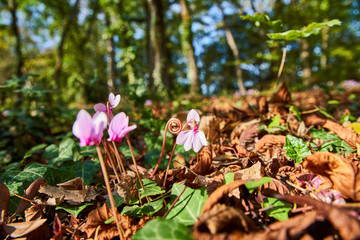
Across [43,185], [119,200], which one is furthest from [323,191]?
[43,185]

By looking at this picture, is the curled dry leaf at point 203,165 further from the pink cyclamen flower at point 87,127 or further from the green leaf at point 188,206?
the pink cyclamen flower at point 87,127

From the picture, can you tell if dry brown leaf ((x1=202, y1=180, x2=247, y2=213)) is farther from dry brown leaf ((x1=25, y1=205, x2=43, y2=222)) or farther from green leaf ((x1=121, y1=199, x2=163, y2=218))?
dry brown leaf ((x1=25, y1=205, x2=43, y2=222))

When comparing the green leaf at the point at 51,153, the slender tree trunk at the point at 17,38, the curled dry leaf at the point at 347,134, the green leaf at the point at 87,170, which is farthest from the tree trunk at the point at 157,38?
the curled dry leaf at the point at 347,134

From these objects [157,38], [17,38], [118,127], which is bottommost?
[118,127]

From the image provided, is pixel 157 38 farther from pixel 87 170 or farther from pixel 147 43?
pixel 87 170

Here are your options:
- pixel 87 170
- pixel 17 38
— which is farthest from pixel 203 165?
pixel 17 38

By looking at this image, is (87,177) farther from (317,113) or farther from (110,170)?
(317,113)
